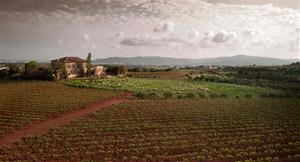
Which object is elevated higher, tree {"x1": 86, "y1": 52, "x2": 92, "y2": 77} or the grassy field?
tree {"x1": 86, "y1": 52, "x2": 92, "y2": 77}

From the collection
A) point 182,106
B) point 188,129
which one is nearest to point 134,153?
point 188,129

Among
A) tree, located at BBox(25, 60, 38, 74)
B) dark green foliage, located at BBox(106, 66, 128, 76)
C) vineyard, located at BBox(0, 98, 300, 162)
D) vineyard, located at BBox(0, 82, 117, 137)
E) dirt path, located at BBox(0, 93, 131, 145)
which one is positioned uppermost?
tree, located at BBox(25, 60, 38, 74)

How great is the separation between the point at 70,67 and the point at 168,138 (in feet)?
204

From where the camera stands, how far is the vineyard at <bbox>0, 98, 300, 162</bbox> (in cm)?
1695

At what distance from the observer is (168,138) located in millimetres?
20547

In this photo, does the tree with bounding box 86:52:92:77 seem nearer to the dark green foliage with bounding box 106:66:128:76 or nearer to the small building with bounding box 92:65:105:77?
the small building with bounding box 92:65:105:77

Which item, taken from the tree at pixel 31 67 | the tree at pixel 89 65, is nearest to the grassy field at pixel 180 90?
the tree at pixel 31 67

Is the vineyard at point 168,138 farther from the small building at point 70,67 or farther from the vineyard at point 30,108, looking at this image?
the small building at point 70,67

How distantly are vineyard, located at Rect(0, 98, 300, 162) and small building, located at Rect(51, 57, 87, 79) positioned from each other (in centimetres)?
4451

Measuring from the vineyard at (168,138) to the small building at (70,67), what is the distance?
44506 millimetres

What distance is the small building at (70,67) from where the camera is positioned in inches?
2842

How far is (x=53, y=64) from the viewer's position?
81812 millimetres

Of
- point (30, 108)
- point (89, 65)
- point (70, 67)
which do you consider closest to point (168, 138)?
point (30, 108)

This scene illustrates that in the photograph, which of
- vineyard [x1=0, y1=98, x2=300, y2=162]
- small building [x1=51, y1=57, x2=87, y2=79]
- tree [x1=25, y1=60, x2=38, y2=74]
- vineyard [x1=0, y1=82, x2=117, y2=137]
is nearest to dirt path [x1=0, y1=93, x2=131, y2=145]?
vineyard [x1=0, y1=82, x2=117, y2=137]
